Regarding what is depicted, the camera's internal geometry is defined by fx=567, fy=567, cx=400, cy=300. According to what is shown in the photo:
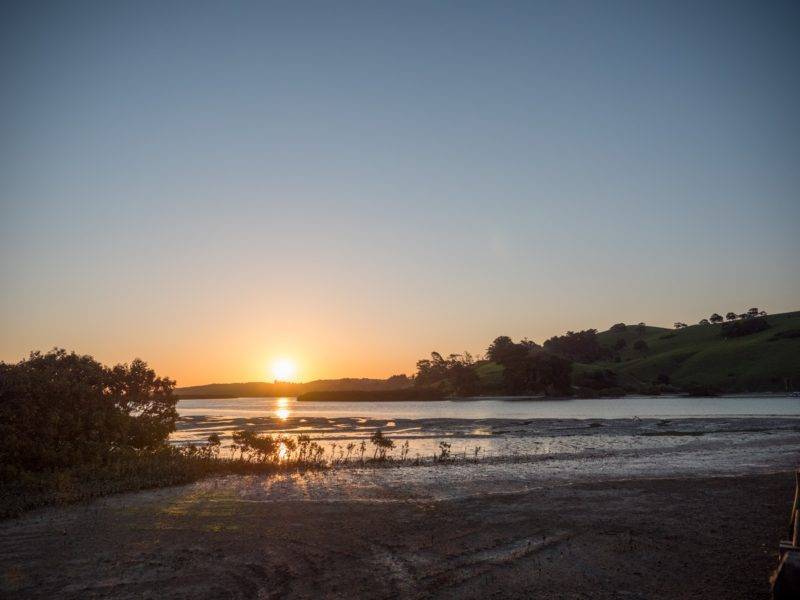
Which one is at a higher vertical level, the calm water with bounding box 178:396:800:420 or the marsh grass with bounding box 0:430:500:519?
the marsh grass with bounding box 0:430:500:519

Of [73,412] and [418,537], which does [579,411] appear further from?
[418,537]

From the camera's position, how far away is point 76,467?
26984mm

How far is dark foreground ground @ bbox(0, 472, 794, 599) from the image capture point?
12758mm

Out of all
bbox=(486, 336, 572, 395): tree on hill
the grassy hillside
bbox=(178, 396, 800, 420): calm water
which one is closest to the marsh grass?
bbox=(178, 396, 800, 420): calm water

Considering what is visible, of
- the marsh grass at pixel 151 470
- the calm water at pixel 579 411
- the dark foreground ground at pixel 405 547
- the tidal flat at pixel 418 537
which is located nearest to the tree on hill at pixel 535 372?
the calm water at pixel 579 411

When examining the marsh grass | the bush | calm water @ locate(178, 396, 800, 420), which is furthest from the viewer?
calm water @ locate(178, 396, 800, 420)

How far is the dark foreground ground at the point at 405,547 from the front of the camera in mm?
12758

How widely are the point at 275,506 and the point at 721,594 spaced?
15171 mm

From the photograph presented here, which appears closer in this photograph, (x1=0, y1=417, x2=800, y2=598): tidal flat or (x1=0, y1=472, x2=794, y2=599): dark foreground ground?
(x1=0, y1=472, x2=794, y2=599): dark foreground ground

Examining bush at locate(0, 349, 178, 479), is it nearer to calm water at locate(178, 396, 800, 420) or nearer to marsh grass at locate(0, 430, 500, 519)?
marsh grass at locate(0, 430, 500, 519)

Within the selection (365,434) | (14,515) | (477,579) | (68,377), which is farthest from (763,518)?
(365,434)

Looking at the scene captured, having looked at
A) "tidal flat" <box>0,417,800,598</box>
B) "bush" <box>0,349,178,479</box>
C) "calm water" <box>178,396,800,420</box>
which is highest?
"bush" <box>0,349,178,479</box>

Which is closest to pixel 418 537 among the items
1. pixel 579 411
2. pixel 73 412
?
pixel 73 412

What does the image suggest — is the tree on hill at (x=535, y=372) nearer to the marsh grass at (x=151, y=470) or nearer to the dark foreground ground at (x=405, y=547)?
the marsh grass at (x=151, y=470)
